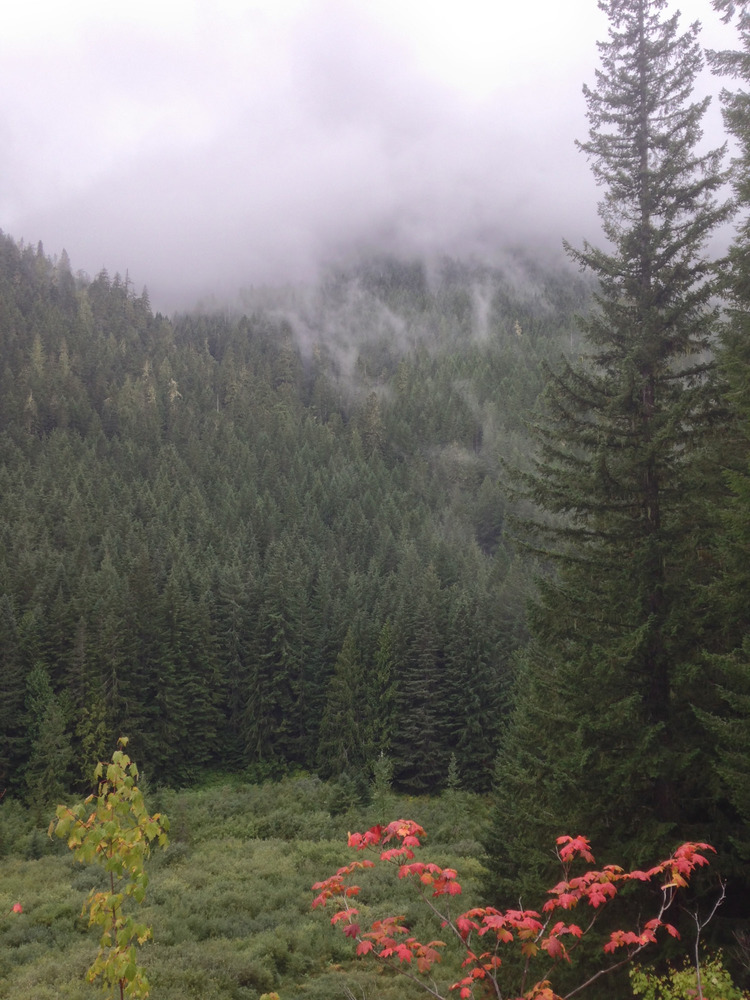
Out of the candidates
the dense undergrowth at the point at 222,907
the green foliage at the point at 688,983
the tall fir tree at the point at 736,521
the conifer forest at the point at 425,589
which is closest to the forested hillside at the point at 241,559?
the conifer forest at the point at 425,589

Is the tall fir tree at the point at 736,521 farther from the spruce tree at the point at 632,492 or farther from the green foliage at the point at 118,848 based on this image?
the green foliage at the point at 118,848

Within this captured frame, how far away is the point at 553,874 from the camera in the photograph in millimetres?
11141

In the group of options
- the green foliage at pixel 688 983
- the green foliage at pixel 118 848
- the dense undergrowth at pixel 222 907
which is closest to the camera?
the green foliage at pixel 118 848

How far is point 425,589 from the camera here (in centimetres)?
5706

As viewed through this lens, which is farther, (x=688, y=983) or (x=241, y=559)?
(x=241, y=559)

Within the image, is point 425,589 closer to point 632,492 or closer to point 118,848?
point 632,492

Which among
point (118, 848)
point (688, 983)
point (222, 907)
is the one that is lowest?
point (222, 907)

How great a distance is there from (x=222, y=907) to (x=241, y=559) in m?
57.5

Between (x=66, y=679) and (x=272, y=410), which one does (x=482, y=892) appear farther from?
(x=272, y=410)

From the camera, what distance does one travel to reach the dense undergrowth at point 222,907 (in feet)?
42.8

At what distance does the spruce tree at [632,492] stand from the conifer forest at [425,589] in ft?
0.22

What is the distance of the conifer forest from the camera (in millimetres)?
10406

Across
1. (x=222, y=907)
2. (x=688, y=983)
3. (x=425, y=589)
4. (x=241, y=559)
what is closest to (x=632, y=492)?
(x=688, y=983)

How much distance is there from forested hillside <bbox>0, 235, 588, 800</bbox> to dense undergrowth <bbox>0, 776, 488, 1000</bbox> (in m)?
11.9
